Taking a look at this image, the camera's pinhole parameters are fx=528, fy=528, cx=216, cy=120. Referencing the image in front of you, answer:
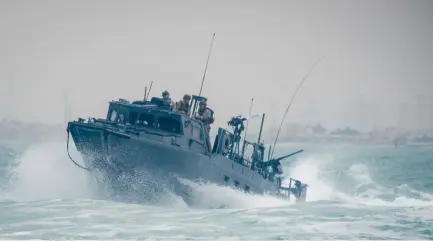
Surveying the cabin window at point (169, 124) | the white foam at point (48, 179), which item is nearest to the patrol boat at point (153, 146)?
the cabin window at point (169, 124)

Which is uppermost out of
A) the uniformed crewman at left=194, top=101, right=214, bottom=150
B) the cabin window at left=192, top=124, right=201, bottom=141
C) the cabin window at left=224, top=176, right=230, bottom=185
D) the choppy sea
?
the uniformed crewman at left=194, top=101, right=214, bottom=150

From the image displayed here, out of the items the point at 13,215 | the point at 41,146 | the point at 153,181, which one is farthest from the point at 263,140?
the point at 13,215

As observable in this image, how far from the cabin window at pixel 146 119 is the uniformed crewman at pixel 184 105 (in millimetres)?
1883

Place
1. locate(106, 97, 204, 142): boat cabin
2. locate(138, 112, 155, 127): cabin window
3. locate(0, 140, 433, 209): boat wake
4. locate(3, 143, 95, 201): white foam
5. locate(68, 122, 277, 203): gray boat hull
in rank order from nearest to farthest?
locate(68, 122, 277, 203): gray boat hull → locate(0, 140, 433, 209): boat wake → locate(106, 97, 204, 142): boat cabin → locate(138, 112, 155, 127): cabin window → locate(3, 143, 95, 201): white foam

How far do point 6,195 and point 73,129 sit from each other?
4545 mm

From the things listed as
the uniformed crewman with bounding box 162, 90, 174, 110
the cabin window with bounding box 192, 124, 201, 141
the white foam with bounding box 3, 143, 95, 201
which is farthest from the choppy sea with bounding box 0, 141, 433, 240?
the uniformed crewman with bounding box 162, 90, 174, 110

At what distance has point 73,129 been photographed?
20688mm

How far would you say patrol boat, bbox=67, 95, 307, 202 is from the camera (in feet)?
65.3

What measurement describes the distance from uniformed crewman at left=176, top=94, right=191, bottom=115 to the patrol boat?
224mm

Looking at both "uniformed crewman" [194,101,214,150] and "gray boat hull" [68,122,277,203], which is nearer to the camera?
"gray boat hull" [68,122,277,203]

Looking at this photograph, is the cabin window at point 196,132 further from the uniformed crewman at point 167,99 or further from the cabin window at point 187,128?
the uniformed crewman at point 167,99

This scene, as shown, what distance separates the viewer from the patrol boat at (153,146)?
784 inches

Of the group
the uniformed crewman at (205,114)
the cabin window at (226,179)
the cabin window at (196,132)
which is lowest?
the cabin window at (226,179)

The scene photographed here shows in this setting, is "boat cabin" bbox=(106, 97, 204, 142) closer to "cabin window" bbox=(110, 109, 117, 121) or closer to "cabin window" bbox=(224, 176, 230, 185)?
"cabin window" bbox=(110, 109, 117, 121)
